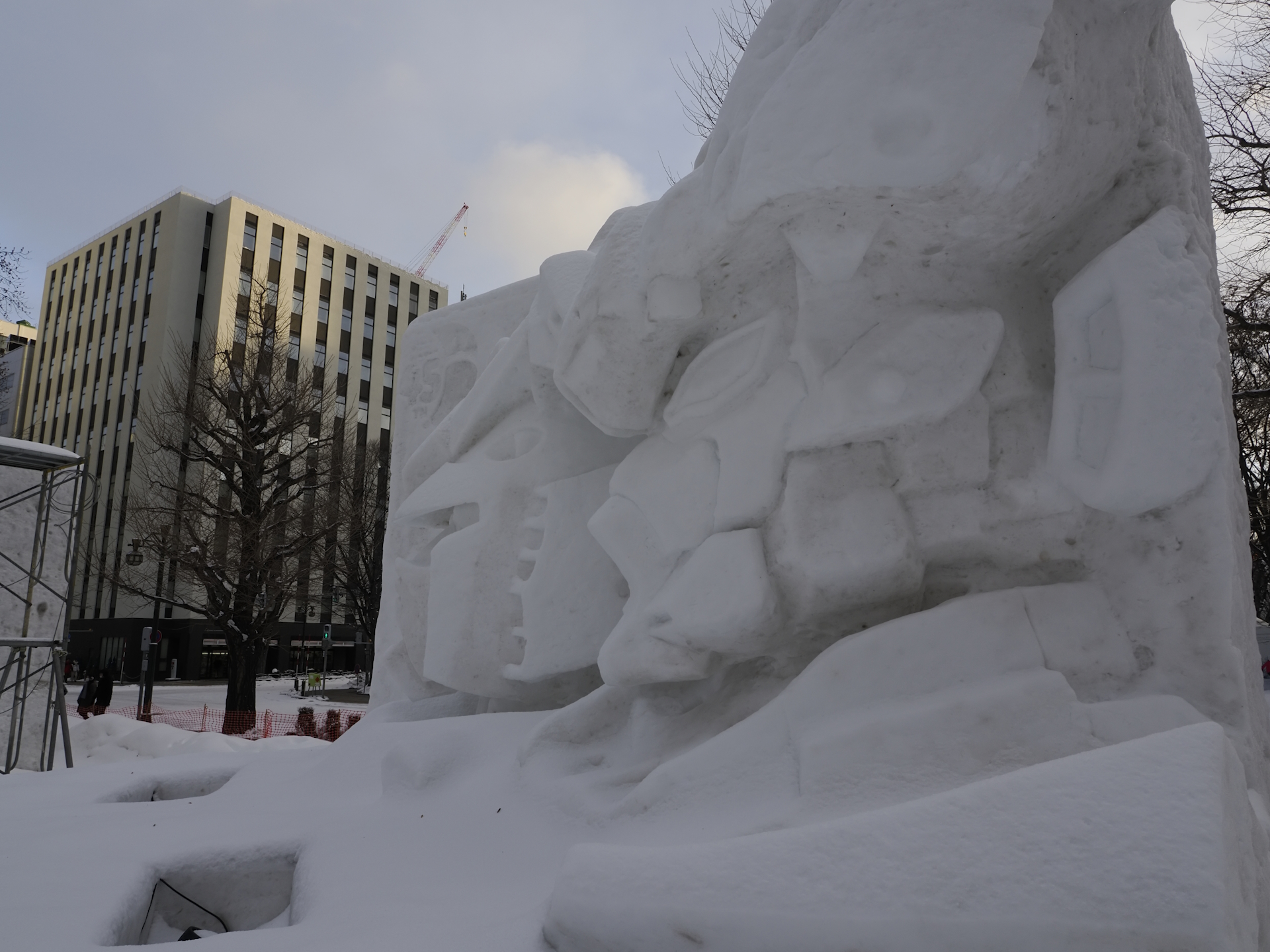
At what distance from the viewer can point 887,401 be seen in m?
2.35

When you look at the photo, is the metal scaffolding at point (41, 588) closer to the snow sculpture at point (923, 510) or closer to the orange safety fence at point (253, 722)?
the orange safety fence at point (253, 722)

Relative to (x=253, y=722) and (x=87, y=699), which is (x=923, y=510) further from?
(x=87, y=699)

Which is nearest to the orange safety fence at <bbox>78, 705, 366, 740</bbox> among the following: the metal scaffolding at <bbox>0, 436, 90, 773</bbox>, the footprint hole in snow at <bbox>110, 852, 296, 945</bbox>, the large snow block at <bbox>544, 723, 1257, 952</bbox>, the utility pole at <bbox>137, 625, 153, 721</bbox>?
the utility pole at <bbox>137, 625, 153, 721</bbox>

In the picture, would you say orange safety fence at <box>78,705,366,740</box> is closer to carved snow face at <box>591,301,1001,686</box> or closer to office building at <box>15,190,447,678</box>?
carved snow face at <box>591,301,1001,686</box>

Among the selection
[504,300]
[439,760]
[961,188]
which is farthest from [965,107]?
[504,300]

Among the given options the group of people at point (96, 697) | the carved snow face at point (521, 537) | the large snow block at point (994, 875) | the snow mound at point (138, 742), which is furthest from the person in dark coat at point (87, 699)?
the large snow block at point (994, 875)

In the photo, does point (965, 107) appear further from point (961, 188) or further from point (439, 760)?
point (439, 760)

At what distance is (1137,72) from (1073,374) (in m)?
0.84

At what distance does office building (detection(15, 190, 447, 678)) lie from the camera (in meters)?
26.5

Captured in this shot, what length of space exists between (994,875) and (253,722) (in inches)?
476

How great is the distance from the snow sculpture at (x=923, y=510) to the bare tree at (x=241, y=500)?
10779mm

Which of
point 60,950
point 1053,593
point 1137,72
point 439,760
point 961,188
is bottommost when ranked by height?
point 60,950

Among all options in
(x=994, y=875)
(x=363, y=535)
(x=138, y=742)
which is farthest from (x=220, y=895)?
(x=363, y=535)

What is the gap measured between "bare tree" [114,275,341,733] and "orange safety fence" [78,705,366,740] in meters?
0.08
